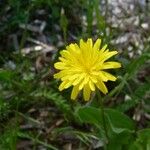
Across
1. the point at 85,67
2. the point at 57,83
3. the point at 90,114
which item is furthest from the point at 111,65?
the point at 57,83

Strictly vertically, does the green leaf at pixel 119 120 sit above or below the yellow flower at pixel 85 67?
below

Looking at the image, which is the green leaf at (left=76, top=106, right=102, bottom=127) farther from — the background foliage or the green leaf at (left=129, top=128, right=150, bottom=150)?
the green leaf at (left=129, top=128, right=150, bottom=150)

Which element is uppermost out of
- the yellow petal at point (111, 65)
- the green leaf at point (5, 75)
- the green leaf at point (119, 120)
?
the green leaf at point (5, 75)

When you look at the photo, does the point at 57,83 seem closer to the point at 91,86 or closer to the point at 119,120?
the point at 119,120

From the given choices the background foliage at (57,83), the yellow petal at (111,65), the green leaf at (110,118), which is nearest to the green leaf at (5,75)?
the background foliage at (57,83)

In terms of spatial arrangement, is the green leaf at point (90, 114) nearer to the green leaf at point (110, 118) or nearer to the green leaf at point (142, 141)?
the green leaf at point (110, 118)
